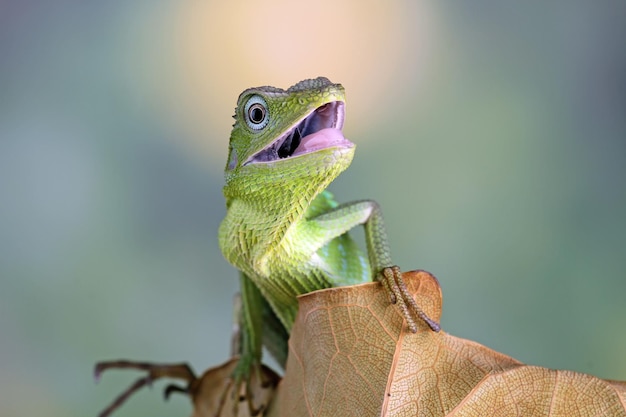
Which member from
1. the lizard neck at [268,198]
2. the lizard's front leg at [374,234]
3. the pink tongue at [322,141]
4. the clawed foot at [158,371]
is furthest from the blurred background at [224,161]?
the pink tongue at [322,141]

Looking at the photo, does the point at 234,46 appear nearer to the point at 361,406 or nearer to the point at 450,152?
the point at 450,152

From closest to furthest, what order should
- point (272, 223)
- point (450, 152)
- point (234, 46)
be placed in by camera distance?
point (272, 223), point (234, 46), point (450, 152)

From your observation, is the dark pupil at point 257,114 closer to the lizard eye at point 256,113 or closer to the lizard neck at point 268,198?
the lizard eye at point 256,113

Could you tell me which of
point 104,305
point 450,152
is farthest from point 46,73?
point 450,152

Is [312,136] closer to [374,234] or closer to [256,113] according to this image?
[256,113]

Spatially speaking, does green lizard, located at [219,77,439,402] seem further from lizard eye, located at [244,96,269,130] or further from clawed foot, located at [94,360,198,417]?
clawed foot, located at [94,360,198,417]

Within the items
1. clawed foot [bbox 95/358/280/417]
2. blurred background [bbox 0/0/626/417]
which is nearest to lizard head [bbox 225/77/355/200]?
clawed foot [bbox 95/358/280/417]
